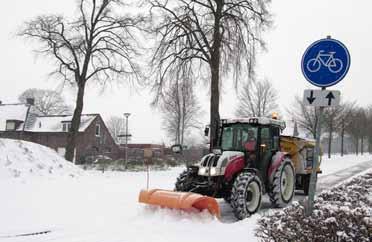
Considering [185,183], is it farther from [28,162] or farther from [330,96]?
[28,162]

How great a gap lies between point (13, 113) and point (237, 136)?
156 feet

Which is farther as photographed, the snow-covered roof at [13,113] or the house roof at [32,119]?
the snow-covered roof at [13,113]

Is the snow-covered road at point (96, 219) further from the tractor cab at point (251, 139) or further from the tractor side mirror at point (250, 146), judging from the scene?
the tractor side mirror at point (250, 146)

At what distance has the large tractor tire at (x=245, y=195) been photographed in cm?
909

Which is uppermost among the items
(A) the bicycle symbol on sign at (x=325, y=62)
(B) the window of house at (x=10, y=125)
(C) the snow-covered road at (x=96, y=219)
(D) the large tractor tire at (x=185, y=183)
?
(A) the bicycle symbol on sign at (x=325, y=62)

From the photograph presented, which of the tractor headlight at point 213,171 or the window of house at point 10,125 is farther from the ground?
the window of house at point 10,125

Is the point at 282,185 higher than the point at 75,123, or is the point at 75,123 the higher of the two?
the point at 75,123

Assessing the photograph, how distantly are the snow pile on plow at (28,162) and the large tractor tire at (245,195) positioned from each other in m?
7.23

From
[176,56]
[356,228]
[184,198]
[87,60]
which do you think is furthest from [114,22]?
[356,228]

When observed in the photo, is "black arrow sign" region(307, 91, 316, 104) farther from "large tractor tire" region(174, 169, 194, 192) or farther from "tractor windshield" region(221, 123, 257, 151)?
"large tractor tire" region(174, 169, 194, 192)

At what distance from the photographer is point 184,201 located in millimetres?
8375

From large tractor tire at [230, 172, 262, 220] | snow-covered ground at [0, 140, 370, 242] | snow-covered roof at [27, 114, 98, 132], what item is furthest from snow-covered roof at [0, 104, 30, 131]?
large tractor tire at [230, 172, 262, 220]

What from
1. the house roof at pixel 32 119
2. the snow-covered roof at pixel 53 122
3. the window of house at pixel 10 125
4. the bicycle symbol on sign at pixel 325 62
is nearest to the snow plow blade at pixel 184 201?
the bicycle symbol on sign at pixel 325 62

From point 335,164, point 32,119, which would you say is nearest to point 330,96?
A: point 335,164
